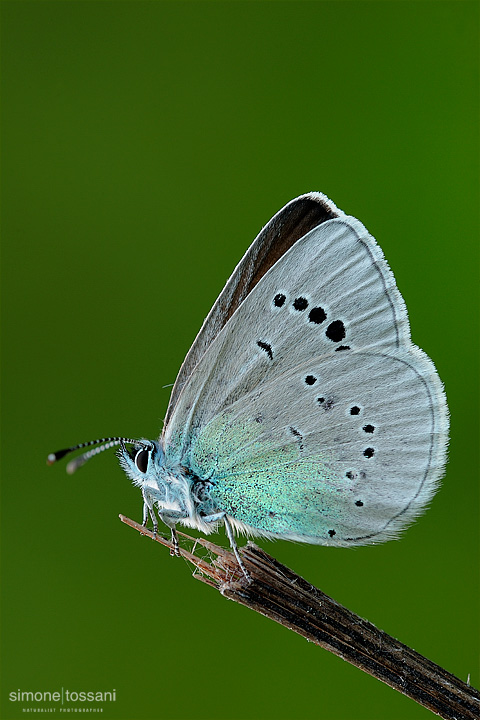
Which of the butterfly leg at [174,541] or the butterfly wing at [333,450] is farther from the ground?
the butterfly wing at [333,450]

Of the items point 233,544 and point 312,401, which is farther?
point 312,401

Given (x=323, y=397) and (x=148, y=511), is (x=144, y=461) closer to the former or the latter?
(x=148, y=511)

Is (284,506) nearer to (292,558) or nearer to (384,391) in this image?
(384,391)

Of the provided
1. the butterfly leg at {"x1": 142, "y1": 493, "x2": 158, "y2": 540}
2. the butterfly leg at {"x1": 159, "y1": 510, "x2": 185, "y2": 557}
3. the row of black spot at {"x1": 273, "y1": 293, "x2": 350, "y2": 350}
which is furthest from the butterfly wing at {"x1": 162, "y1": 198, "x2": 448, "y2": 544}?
the butterfly leg at {"x1": 142, "y1": 493, "x2": 158, "y2": 540}

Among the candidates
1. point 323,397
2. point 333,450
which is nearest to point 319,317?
point 323,397

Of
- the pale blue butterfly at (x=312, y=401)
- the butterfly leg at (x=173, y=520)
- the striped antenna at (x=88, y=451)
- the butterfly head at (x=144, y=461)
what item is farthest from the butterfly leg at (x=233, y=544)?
the striped antenna at (x=88, y=451)

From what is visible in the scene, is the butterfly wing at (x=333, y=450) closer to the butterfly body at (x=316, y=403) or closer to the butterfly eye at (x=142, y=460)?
the butterfly body at (x=316, y=403)

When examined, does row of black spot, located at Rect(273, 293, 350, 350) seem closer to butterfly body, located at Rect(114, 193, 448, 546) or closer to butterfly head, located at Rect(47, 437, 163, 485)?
butterfly body, located at Rect(114, 193, 448, 546)
